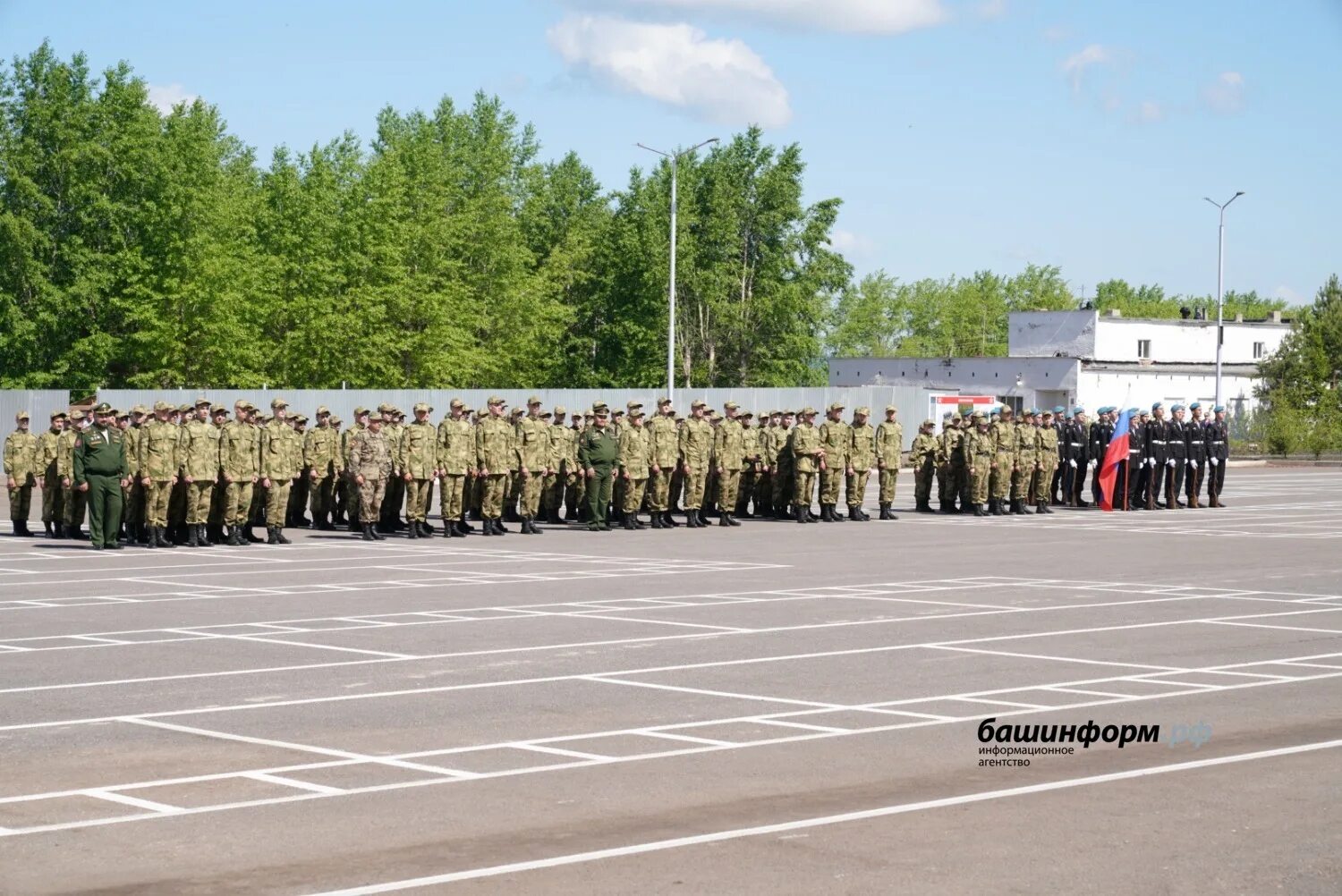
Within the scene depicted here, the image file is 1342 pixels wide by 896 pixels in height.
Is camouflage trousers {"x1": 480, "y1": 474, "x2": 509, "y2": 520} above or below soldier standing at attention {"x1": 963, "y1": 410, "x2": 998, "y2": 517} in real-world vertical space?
below

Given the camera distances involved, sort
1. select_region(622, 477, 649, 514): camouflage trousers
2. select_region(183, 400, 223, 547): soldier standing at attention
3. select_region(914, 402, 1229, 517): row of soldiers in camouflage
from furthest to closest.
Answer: select_region(914, 402, 1229, 517): row of soldiers in camouflage
select_region(622, 477, 649, 514): camouflage trousers
select_region(183, 400, 223, 547): soldier standing at attention

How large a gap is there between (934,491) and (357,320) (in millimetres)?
27472

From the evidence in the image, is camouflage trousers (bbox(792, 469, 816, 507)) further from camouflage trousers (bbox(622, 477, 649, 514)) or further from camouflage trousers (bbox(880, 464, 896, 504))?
camouflage trousers (bbox(622, 477, 649, 514))

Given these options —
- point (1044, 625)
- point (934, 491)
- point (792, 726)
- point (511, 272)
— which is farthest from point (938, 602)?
point (511, 272)

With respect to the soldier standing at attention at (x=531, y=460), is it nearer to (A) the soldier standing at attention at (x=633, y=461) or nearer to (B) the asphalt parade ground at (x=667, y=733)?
(A) the soldier standing at attention at (x=633, y=461)

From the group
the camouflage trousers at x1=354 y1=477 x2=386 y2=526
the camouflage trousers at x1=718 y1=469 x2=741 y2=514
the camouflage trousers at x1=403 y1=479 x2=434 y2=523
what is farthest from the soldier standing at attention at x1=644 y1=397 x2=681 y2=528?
the camouflage trousers at x1=354 y1=477 x2=386 y2=526

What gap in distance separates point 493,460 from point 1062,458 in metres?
13.6

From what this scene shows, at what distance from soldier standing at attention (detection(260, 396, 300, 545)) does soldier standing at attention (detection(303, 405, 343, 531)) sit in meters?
1.54

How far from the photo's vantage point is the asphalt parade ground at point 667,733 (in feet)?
24.7

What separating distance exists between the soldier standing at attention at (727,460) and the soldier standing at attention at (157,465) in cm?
933

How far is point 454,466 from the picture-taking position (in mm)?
27328

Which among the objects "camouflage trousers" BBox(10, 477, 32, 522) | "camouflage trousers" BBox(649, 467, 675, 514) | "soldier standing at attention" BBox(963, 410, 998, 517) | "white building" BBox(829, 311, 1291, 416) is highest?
"white building" BBox(829, 311, 1291, 416)

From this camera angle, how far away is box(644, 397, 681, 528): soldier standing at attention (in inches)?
1156

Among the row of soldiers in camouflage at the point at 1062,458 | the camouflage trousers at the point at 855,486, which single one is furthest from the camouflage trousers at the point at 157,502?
the row of soldiers in camouflage at the point at 1062,458
